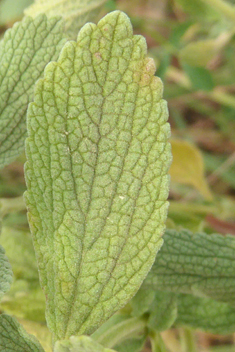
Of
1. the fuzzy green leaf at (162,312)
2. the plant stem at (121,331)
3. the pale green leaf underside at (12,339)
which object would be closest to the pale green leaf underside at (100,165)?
the pale green leaf underside at (12,339)

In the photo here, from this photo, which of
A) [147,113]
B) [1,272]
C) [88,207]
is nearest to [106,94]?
[147,113]

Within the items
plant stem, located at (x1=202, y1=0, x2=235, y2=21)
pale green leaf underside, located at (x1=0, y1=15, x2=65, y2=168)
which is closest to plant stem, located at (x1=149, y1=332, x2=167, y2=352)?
pale green leaf underside, located at (x1=0, y1=15, x2=65, y2=168)

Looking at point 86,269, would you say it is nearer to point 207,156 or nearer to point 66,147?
point 66,147

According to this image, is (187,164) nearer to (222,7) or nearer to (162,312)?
(222,7)

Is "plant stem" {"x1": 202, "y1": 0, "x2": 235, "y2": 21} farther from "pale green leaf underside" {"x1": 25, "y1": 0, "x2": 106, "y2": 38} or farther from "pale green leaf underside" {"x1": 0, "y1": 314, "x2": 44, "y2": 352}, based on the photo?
"pale green leaf underside" {"x1": 0, "y1": 314, "x2": 44, "y2": 352}

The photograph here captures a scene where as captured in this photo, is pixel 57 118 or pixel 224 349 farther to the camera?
pixel 224 349

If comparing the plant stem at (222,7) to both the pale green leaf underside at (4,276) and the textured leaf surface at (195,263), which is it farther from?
the pale green leaf underside at (4,276)
